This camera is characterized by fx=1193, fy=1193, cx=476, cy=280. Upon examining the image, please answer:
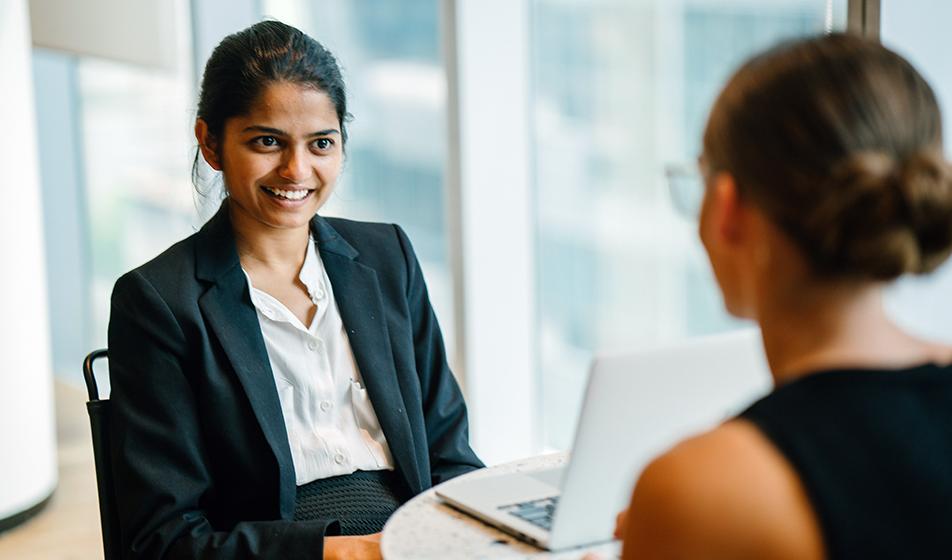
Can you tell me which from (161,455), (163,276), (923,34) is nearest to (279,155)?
(163,276)

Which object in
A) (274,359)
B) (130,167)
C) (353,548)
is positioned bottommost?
(353,548)

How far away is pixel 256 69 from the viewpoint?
179 cm

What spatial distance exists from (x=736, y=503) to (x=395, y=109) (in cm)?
472

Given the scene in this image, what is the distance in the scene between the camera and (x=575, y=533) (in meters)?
1.38

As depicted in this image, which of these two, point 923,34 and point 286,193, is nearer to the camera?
point 286,193

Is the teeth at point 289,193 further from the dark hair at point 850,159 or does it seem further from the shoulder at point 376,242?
the dark hair at point 850,159

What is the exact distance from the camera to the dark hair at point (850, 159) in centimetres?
90

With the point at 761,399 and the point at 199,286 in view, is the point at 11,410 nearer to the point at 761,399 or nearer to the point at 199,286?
the point at 199,286

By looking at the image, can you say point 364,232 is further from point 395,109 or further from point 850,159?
point 395,109

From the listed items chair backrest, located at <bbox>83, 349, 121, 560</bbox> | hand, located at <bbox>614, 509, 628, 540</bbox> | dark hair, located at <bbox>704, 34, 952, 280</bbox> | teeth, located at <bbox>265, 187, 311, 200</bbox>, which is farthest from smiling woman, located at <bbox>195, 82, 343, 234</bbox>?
dark hair, located at <bbox>704, 34, 952, 280</bbox>

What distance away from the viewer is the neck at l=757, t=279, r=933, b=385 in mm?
938

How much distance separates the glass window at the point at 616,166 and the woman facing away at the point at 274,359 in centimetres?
183

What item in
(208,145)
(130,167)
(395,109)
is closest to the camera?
(208,145)

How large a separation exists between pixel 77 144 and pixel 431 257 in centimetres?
167
